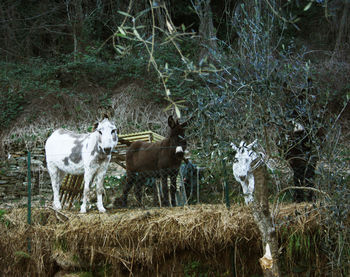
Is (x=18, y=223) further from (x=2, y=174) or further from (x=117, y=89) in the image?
(x=117, y=89)

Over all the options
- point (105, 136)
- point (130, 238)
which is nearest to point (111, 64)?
point (105, 136)

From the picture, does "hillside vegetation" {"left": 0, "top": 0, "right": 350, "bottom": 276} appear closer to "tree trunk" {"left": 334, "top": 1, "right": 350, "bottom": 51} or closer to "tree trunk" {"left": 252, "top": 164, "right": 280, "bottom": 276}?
"tree trunk" {"left": 334, "top": 1, "right": 350, "bottom": 51}

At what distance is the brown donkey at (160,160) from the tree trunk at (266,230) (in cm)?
232

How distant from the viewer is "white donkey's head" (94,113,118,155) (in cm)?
673

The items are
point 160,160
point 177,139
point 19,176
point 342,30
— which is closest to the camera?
point 177,139

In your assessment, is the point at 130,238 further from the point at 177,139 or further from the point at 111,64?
the point at 111,64

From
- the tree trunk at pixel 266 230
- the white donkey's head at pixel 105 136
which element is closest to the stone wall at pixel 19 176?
the white donkey's head at pixel 105 136

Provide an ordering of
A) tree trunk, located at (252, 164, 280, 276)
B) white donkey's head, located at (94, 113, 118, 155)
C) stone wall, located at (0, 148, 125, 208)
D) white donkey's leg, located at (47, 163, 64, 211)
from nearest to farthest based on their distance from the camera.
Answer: tree trunk, located at (252, 164, 280, 276) < white donkey's head, located at (94, 113, 118, 155) < white donkey's leg, located at (47, 163, 64, 211) < stone wall, located at (0, 148, 125, 208)

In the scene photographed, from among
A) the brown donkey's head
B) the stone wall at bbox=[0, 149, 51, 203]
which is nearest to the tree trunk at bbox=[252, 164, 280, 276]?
the brown donkey's head

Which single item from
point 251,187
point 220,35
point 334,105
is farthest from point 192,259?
point 220,35

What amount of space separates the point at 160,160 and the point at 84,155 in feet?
4.13

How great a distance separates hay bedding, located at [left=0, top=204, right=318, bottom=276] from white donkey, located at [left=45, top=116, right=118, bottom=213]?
27.4 inches

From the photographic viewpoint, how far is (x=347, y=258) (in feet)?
17.6

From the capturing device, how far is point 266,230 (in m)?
4.75
